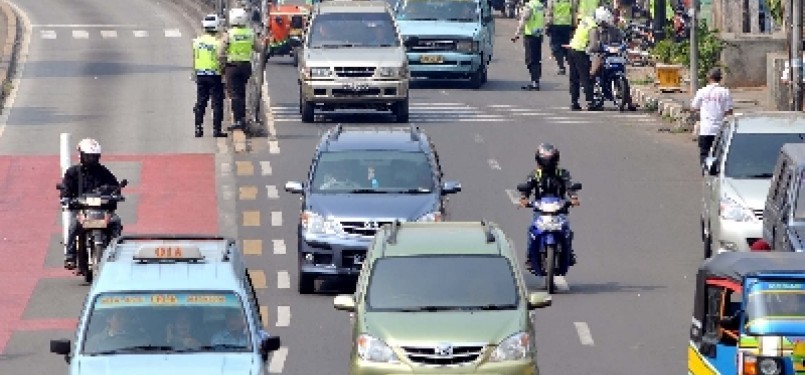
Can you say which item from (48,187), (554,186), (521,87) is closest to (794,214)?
(554,186)

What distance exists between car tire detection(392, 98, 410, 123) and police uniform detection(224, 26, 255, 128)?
3.11 meters

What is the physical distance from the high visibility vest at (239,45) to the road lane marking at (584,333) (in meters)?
14.8

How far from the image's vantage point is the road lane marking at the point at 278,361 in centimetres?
2092

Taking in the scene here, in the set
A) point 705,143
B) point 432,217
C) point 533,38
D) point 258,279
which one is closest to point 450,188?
point 432,217

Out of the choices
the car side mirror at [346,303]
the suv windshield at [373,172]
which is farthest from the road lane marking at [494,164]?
the car side mirror at [346,303]

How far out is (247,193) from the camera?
32500 mm

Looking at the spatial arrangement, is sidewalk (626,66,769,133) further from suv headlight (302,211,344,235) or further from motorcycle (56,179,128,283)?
motorcycle (56,179,128,283)

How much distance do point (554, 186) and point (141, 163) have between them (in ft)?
39.5

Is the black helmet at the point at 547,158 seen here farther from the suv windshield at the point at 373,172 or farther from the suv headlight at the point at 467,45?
the suv headlight at the point at 467,45

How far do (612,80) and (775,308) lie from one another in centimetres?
2610

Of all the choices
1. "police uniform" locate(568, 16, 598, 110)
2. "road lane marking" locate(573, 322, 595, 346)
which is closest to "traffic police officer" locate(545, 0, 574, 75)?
"police uniform" locate(568, 16, 598, 110)

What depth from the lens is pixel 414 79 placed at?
46906 mm

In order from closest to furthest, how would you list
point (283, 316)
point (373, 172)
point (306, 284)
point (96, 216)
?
1. point (283, 316)
2. point (306, 284)
3. point (96, 216)
4. point (373, 172)

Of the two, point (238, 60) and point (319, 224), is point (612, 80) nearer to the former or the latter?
point (238, 60)
